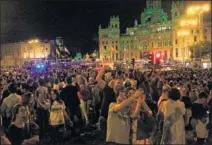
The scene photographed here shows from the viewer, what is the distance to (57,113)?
26.3 feet

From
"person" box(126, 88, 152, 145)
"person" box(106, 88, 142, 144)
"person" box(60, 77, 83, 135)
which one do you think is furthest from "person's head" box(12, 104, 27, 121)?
"person" box(60, 77, 83, 135)

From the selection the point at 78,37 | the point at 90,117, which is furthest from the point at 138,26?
the point at 90,117

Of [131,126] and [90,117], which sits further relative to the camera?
[90,117]

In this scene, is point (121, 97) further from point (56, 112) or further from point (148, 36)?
point (148, 36)

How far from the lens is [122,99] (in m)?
5.48

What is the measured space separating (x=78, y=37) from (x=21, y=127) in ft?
138

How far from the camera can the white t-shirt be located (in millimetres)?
7957

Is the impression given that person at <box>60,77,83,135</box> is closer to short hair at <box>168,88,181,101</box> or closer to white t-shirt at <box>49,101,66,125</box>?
white t-shirt at <box>49,101,66,125</box>

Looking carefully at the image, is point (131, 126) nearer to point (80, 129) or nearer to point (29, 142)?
point (29, 142)

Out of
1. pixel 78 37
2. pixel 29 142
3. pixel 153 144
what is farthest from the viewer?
pixel 78 37

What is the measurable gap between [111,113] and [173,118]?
3.35 feet

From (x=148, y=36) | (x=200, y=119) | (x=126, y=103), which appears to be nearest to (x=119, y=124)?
(x=126, y=103)

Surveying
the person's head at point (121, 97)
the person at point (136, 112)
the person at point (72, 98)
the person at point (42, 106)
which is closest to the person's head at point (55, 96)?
the person at point (42, 106)

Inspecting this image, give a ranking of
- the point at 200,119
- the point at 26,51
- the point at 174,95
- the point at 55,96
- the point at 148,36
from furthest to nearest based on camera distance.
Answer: the point at 148,36
the point at 26,51
the point at 55,96
the point at 200,119
the point at 174,95
